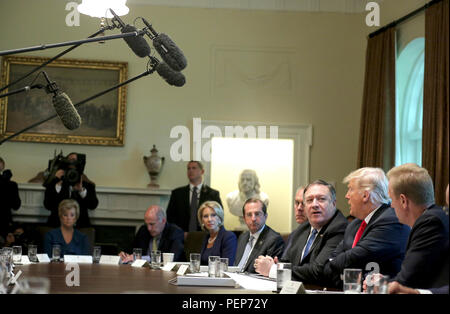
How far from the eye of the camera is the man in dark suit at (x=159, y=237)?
5375mm

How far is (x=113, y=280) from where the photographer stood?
3.38m

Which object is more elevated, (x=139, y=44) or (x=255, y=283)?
(x=139, y=44)

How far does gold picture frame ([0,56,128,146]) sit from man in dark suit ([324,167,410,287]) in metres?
2.40

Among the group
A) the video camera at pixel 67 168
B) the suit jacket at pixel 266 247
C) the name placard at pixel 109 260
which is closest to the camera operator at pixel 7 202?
the video camera at pixel 67 168

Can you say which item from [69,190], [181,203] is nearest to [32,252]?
[69,190]

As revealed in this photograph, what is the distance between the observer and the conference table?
282cm

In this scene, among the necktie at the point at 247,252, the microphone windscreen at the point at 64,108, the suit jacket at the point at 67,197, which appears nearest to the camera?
the microphone windscreen at the point at 64,108

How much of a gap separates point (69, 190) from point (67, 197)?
0.32ft

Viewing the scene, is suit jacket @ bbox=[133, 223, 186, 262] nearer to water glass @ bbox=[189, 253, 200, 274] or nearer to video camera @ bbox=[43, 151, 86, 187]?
video camera @ bbox=[43, 151, 86, 187]

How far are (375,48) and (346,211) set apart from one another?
1570 millimetres

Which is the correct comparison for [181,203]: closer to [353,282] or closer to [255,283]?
[255,283]

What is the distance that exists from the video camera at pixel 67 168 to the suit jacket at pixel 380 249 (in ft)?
10.5

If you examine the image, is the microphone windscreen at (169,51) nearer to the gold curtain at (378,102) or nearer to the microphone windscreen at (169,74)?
the microphone windscreen at (169,74)

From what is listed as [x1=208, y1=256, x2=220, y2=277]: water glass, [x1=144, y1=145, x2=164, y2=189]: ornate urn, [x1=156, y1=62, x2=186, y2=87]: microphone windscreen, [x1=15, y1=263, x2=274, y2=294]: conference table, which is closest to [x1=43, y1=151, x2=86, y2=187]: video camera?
[x1=144, y1=145, x2=164, y2=189]: ornate urn
